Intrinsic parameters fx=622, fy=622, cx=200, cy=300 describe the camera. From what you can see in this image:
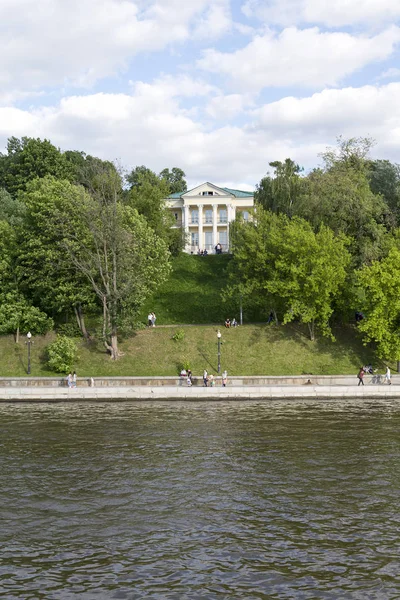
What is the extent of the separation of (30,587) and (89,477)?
375 inches

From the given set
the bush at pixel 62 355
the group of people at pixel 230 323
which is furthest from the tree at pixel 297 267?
the bush at pixel 62 355

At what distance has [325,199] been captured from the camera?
61.9m

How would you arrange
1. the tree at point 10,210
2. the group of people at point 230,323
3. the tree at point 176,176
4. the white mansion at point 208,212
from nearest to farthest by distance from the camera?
the group of people at point 230,323 < the tree at point 10,210 < the white mansion at point 208,212 < the tree at point 176,176

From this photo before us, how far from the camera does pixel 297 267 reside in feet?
188

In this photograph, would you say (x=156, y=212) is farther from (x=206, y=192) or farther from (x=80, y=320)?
(x=80, y=320)

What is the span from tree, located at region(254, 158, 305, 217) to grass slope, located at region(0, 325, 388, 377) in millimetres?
15372

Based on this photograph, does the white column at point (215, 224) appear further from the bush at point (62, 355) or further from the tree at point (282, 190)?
the bush at point (62, 355)

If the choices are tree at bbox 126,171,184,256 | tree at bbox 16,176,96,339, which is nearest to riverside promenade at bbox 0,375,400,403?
tree at bbox 16,176,96,339

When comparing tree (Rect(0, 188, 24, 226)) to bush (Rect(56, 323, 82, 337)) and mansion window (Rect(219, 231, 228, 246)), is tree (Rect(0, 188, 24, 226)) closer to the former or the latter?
bush (Rect(56, 323, 82, 337))

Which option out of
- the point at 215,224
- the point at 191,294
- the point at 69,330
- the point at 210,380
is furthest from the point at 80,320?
the point at 215,224

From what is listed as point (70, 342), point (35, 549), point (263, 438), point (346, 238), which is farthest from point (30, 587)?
point (346, 238)

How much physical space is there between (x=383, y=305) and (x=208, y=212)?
51970 millimetres

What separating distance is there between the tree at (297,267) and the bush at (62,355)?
1808cm

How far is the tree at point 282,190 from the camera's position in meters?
67.5
